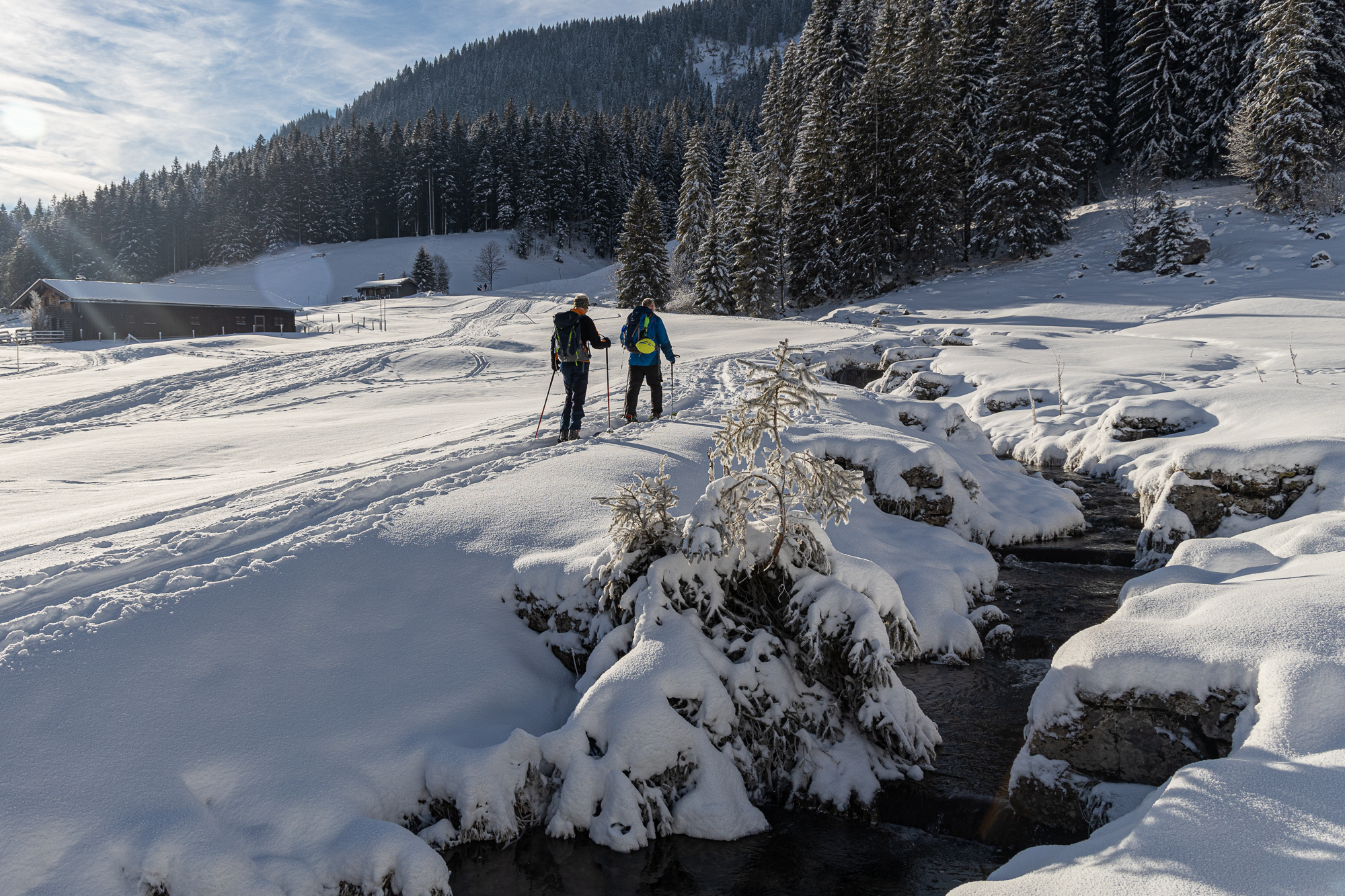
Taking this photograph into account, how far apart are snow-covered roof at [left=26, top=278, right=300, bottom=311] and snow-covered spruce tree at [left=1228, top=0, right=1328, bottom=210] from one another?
5642 cm

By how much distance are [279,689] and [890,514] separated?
21.6 feet

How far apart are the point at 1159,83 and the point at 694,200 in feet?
90.5

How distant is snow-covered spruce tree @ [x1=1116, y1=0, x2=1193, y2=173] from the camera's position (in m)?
39.4

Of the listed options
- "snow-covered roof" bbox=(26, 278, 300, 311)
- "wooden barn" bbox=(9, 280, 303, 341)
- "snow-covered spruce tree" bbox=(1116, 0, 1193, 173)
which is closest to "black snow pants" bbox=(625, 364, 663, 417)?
"snow-covered spruce tree" bbox=(1116, 0, 1193, 173)

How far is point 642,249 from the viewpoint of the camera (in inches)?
1745

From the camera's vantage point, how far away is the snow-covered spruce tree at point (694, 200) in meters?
45.9

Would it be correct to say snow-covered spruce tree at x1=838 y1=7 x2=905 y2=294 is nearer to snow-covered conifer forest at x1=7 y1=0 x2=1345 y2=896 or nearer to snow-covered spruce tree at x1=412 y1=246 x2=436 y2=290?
snow-covered conifer forest at x1=7 y1=0 x2=1345 y2=896

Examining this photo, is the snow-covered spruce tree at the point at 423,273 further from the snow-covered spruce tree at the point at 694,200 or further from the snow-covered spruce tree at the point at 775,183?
the snow-covered spruce tree at the point at 775,183

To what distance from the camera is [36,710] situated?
149 inches

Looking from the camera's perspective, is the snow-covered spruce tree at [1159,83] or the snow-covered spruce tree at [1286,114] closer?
the snow-covered spruce tree at [1286,114]

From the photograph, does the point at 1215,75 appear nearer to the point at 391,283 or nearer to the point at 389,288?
the point at 391,283

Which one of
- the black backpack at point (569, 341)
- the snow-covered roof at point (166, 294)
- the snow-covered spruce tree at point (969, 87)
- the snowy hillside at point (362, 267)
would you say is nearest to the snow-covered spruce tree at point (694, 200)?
the snow-covered spruce tree at point (969, 87)

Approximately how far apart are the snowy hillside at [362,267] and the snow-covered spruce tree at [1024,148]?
46.3 meters

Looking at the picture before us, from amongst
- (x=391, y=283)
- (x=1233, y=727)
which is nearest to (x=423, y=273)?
(x=391, y=283)
